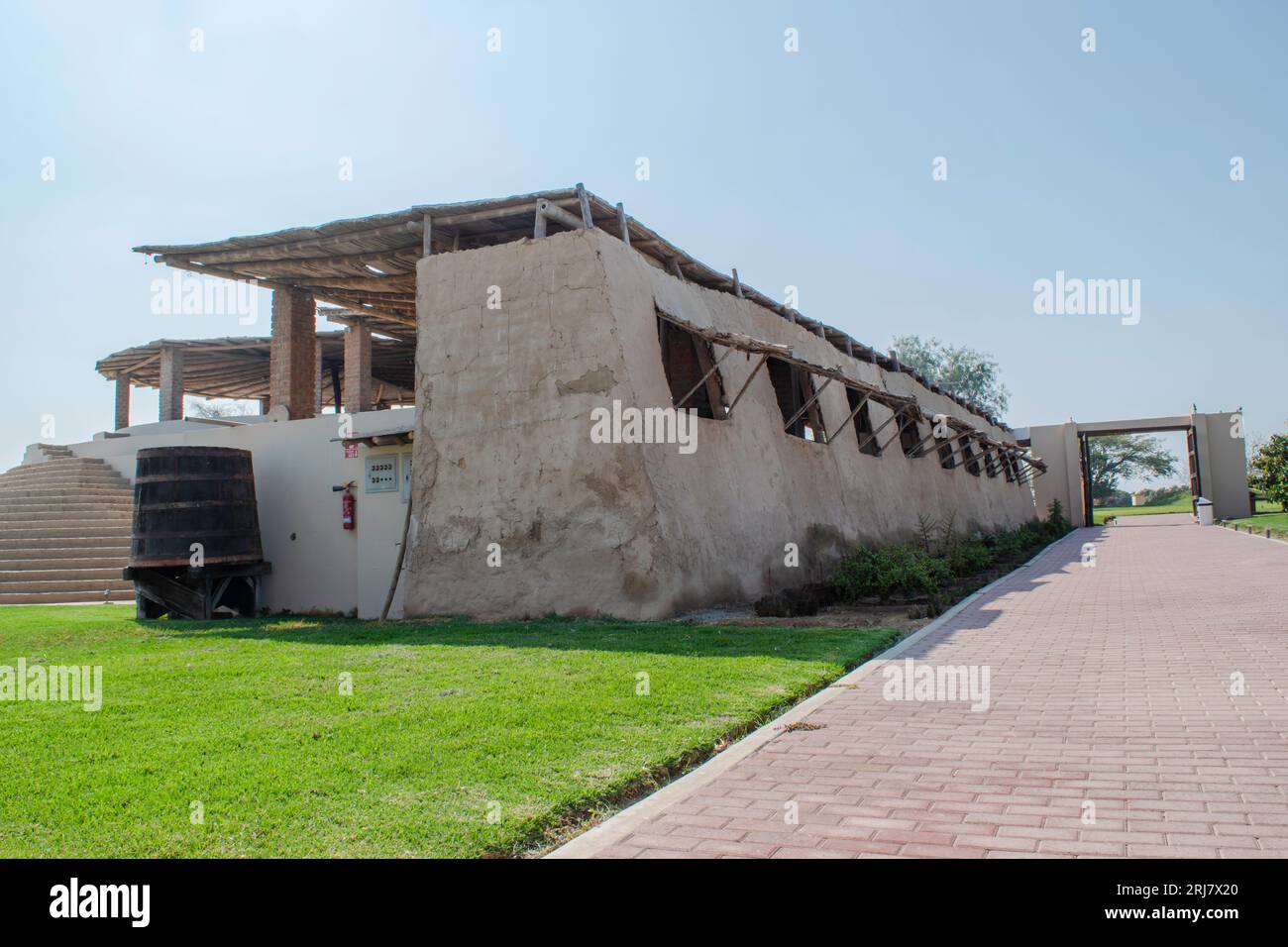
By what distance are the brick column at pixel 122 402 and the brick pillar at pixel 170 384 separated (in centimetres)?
465

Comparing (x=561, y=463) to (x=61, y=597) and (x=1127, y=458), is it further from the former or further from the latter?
(x=1127, y=458)

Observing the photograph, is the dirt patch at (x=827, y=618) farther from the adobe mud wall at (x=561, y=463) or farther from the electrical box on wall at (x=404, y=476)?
the electrical box on wall at (x=404, y=476)

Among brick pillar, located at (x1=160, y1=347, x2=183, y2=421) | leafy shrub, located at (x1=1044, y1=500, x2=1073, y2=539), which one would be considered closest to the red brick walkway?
brick pillar, located at (x1=160, y1=347, x2=183, y2=421)

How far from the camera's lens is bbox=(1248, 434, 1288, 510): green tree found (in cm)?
3019

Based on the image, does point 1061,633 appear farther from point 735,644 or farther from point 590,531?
point 590,531

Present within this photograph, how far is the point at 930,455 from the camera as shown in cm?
2492

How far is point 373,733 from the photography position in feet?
16.8

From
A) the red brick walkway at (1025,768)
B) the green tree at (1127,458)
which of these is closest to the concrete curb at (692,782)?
the red brick walkway at (1025,768)

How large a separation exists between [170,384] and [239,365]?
2558 millimetres

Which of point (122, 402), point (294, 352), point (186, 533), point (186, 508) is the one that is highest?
point (122, 402)

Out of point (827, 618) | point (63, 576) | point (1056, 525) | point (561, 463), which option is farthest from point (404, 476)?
point (1056, 525)

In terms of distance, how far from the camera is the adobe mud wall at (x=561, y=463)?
10.9 meters

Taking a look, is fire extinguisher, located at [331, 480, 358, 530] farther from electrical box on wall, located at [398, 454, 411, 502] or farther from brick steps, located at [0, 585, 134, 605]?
brick steps, located at [0, 585, 134, 605]

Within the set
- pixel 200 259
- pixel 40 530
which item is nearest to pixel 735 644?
pixel 200 259
